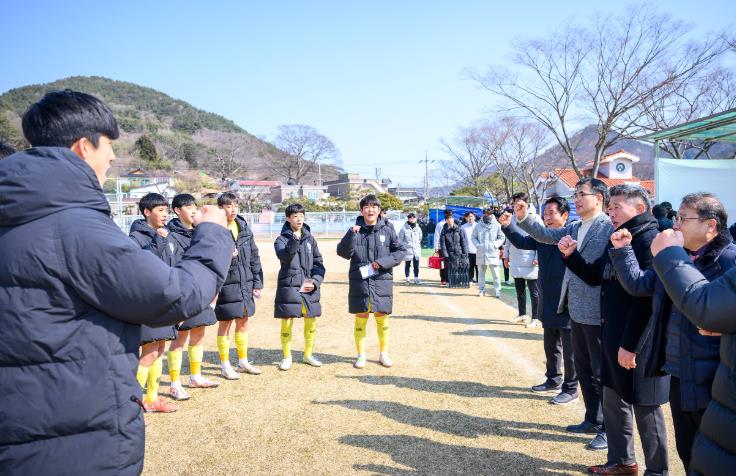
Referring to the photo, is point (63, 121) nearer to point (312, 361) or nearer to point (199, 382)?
point (199, 382)

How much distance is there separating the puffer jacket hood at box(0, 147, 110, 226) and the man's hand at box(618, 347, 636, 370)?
3.10 m

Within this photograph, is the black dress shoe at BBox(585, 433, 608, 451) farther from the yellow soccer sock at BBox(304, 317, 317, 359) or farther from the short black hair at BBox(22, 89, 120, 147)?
the short black hair at BBox(22, 89, 120, 147)

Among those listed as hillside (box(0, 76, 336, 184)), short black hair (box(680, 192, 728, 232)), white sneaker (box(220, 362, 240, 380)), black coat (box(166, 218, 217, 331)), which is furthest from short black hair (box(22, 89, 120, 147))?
hillside (box(0, 76, 336, 184))

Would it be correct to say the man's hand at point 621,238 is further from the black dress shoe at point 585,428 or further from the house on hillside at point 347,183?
the house on hillside at point 347,183

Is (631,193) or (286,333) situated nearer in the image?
(631,193)

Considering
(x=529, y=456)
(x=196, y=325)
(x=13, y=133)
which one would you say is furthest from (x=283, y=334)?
(x=13, y=133)

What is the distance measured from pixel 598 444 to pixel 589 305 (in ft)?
3.63

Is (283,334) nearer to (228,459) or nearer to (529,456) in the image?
(228,459)

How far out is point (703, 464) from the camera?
195 cm

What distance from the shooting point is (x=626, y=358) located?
121 inches

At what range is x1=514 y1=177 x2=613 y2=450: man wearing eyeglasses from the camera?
394 centimetres

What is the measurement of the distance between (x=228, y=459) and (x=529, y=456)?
2.38 meters

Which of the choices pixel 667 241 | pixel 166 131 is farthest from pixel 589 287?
pixel 166 131

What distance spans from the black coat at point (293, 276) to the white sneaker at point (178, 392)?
53.9 inches
